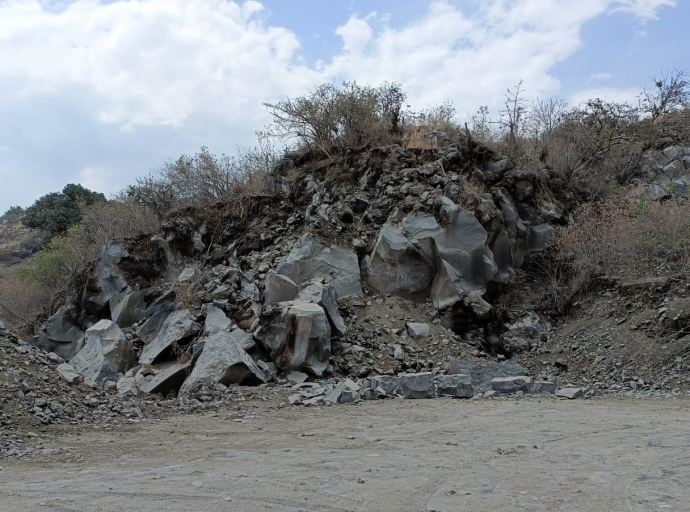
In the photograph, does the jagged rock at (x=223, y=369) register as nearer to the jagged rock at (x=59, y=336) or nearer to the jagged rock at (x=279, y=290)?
the jagged rock at (x=279, y=290)

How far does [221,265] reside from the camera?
13.9 m

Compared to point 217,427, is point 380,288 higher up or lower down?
higher up

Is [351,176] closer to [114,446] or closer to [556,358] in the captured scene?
[556,358]

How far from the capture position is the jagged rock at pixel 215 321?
10613mm

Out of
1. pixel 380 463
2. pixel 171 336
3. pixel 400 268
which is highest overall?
pixel 400 268

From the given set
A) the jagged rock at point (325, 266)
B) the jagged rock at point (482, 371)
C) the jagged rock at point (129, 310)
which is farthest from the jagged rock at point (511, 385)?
the jagged rock at point (129, 310)

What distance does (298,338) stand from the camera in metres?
9.71

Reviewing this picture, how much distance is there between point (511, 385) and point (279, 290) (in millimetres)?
5024

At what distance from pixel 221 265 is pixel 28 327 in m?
7.84

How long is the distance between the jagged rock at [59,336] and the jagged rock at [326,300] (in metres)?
7.84

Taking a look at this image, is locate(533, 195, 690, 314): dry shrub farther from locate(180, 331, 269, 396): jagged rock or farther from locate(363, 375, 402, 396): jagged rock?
locate(180, 331, 269, 396): jagged rock

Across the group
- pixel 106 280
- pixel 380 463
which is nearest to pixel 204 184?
pixel 106 280

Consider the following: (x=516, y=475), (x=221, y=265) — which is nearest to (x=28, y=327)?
(x=221, y=265)

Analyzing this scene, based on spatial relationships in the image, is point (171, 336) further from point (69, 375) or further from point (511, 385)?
point (511, 385)
